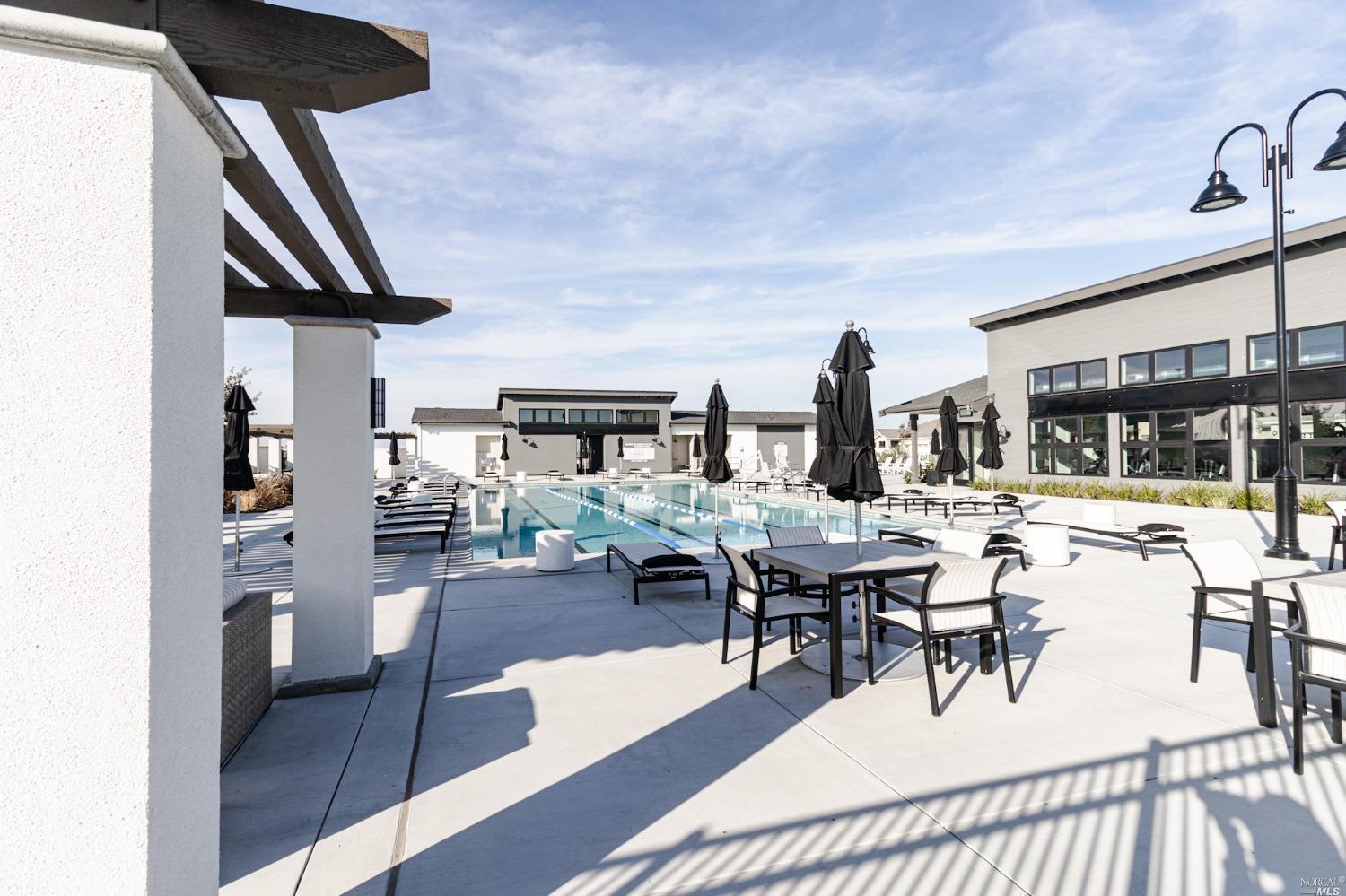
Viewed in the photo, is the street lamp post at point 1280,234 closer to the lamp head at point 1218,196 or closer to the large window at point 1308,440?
the lamp head at point 1218,196

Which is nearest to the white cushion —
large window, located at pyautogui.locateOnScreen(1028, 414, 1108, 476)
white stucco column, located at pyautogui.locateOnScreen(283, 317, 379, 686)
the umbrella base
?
white stucco column, located at pyautogui.locateOnScreen(283, 317, 379, 686)

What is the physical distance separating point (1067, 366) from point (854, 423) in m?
20.1

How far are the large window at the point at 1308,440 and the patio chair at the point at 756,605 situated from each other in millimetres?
15302

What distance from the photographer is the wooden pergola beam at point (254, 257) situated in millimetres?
3617

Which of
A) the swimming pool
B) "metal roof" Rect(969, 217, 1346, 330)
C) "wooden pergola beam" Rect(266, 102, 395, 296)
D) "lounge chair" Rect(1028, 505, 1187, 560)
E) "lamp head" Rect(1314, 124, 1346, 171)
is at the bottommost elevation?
the swimming pool

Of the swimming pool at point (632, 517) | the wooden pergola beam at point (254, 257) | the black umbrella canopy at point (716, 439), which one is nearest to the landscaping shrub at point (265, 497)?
the swimming pool at point (632, 517)

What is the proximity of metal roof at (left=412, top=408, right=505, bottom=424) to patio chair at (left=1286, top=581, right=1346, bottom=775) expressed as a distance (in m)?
36.4

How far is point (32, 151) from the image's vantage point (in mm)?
1513

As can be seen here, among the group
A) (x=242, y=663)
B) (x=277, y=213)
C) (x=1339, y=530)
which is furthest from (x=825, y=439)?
(x=1339, y=530)

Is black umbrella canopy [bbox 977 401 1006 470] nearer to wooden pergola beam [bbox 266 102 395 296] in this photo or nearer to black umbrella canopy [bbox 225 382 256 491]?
wooden pergola beam [bbox 266 102 395 296]

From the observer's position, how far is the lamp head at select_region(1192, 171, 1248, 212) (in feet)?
27.0

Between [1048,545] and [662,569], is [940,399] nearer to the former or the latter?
[1048,545]

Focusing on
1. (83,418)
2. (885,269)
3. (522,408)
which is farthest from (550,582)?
(522,408)

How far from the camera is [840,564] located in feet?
16.7
